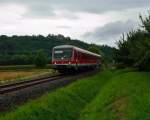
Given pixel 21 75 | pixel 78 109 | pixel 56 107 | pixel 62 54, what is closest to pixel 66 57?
pixel 62 54

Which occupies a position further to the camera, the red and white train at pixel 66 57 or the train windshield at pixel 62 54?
the train windshield at pixel 62 54

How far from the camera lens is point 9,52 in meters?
152

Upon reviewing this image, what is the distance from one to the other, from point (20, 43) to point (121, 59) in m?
117

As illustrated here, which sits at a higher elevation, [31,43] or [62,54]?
[31,43]

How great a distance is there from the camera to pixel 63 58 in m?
41.3

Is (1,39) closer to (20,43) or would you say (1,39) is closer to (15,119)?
(20,43)

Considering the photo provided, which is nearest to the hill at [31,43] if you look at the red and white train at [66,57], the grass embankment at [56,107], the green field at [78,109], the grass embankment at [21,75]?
the grass embankment at [21,75]

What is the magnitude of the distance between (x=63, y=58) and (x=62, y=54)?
1.77 ft

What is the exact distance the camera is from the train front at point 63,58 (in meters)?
40.5

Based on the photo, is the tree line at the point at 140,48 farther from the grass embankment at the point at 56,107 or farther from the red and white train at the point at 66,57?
the grass embankment at the point at 56,107

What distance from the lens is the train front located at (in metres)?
40.5

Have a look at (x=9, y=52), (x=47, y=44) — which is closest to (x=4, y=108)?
(x=9, y=52)

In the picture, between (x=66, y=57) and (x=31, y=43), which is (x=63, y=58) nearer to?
(x=66, y=57)

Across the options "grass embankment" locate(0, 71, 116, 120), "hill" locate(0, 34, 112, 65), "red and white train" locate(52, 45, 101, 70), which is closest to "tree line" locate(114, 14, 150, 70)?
"red and white train" locate(52, 45, 101, 70)
